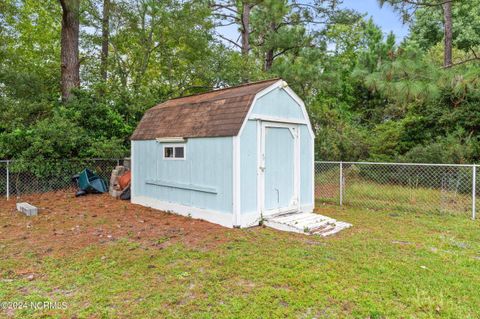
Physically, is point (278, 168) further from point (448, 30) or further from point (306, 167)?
point (448, 30)

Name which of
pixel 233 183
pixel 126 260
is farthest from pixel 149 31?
pixel 126 260

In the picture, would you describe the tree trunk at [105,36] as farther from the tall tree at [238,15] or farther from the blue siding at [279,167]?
the blue siding at [279,167]

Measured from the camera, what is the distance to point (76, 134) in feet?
29.8

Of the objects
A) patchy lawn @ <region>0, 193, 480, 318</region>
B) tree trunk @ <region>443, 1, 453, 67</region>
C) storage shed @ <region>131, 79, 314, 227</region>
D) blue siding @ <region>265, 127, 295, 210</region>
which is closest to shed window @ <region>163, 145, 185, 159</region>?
storage shed @ <region>131, 79, 314, 227</region>

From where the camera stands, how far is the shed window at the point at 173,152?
6691mm

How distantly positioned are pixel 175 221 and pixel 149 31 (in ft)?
27.4

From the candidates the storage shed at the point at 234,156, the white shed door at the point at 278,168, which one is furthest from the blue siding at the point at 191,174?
the white shed door at the point at 278,168

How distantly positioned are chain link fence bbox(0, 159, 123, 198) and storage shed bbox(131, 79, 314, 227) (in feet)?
9.96

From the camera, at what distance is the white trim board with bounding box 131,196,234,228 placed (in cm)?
576

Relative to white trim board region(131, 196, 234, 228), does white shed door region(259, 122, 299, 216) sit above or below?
above

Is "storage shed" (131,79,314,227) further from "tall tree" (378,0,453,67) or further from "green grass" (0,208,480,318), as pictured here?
"tall tree" (378,0,453,67)

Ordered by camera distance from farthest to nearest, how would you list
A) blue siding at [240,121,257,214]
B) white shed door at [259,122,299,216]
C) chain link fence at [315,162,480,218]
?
chain link fence at [315,162,480,218] < white shed door at [259,122,299,216] < blue siding at [240,121,257,214]

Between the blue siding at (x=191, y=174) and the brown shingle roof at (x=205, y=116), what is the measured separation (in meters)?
0.21

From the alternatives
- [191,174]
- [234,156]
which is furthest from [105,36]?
[234,156]
